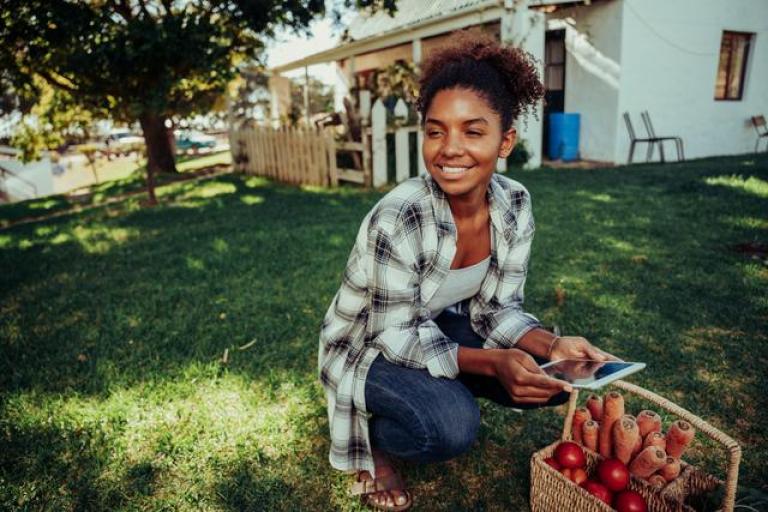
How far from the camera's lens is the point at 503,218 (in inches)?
83.2

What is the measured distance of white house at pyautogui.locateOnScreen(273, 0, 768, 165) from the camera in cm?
1012

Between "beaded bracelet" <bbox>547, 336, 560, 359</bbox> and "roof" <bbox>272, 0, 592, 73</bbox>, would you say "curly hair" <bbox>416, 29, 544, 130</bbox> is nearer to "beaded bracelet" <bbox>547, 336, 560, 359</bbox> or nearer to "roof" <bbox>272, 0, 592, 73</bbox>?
"beaded bracelet" <bbox>547, 336, 560, 359</bbox>

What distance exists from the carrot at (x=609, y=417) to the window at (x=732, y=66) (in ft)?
42.4

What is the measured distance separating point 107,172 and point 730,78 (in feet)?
69.9

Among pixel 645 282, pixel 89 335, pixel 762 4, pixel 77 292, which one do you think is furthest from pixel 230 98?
pixel 762 4

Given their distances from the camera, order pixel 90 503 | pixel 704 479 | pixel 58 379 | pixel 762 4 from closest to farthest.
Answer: pixel 704 479 → pixel 90 503 → pixel 58 379 → pixel 762 4

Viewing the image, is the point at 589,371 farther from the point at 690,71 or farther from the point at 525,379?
the point at 690,71

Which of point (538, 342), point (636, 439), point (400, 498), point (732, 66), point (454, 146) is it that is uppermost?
point (732, 66)

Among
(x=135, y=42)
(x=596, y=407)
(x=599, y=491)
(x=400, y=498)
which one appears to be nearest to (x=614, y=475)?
(x=599, y=491)

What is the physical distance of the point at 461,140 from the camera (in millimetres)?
1842

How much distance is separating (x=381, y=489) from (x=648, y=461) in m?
0.98

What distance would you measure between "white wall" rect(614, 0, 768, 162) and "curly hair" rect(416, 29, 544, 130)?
382 inches

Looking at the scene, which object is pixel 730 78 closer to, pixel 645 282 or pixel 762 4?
pixel 762 4

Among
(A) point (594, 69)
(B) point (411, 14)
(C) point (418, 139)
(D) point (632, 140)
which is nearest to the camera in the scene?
(C) point (418, 139)
